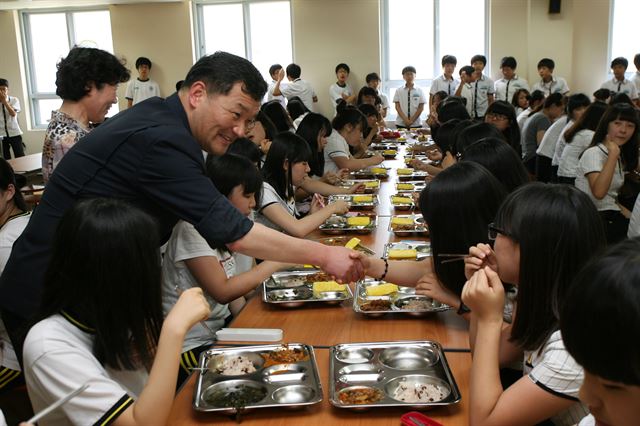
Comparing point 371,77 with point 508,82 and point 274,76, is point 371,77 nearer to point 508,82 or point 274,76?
point 274,76

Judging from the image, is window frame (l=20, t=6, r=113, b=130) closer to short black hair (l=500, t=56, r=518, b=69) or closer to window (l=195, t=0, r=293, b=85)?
window (l=195, t=0, r=293, b=85)

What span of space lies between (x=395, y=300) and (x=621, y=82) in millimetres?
8881

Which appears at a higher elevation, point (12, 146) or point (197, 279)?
point (197, 279)

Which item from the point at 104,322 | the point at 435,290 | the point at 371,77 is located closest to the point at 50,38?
the point at 371,77

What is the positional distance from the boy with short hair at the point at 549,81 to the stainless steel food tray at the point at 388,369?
901 centimetres

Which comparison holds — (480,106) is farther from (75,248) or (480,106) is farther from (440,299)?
(75,248)

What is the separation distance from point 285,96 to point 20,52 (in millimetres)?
5417

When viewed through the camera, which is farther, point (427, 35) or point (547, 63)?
point (427, 35)

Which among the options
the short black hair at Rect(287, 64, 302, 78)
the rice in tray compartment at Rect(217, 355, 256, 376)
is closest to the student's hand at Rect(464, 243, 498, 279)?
the rice in tray compartment at Rect(217, 355, 256, 376)

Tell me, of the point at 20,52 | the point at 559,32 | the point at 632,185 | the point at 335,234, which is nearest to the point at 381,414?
the point at 335,234

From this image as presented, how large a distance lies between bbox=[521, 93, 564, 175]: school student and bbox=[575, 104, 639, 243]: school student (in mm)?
2624

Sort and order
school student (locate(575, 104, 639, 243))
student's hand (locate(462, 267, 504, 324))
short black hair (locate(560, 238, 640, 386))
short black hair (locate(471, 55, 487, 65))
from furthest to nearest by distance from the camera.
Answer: short black hair (locate(471, 55, 487, 65)) < school student (locate(575, 104, 639, 243)) < student's hand (locate(462, 267, 504, 324)) < short black hair (locate(560, 238, 640, 386))

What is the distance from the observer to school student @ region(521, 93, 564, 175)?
22.7 ft

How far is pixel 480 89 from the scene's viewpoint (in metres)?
10.1
